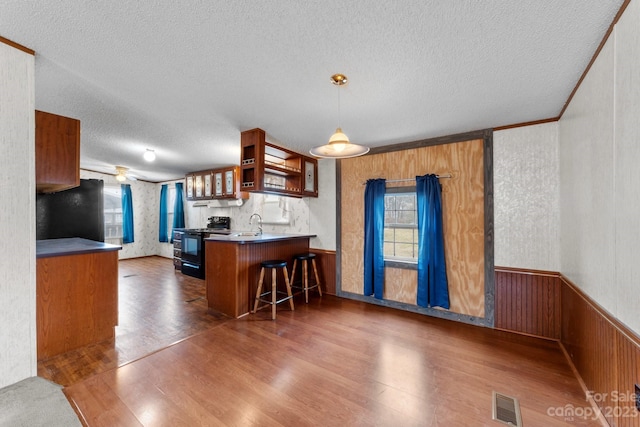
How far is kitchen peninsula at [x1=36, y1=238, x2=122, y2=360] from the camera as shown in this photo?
2172 millimetres

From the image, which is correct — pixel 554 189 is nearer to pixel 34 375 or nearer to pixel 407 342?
pixel 407 342

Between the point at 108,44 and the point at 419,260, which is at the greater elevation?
the point at 108,44

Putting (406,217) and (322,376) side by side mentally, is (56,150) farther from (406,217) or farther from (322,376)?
(406,217)

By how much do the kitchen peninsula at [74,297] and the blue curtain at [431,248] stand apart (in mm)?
3468

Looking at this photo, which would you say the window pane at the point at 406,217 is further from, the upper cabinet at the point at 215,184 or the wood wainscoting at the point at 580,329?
the upper cabinet at the point at 215,184

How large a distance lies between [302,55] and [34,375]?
2855 millimetres

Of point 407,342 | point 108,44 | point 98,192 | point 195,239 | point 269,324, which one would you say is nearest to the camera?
point 108,44

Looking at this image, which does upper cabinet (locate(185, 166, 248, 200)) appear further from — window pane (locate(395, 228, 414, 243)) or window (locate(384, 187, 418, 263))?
window pane (locate(395, 228, 414, 243))

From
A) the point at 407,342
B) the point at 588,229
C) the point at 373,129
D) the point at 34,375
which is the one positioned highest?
the point at 373,129

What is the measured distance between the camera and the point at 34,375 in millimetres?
1741

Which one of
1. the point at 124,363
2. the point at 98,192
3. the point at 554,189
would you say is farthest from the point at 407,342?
the point at 98,192

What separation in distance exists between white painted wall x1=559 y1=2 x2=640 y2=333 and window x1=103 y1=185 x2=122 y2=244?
9038 mm

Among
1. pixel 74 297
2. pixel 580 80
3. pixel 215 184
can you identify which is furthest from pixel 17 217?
pixel 215 184

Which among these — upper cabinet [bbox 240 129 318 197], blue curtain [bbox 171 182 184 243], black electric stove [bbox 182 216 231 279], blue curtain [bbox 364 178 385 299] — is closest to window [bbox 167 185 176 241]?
blue curtain [bbox 171 182 184 243]
